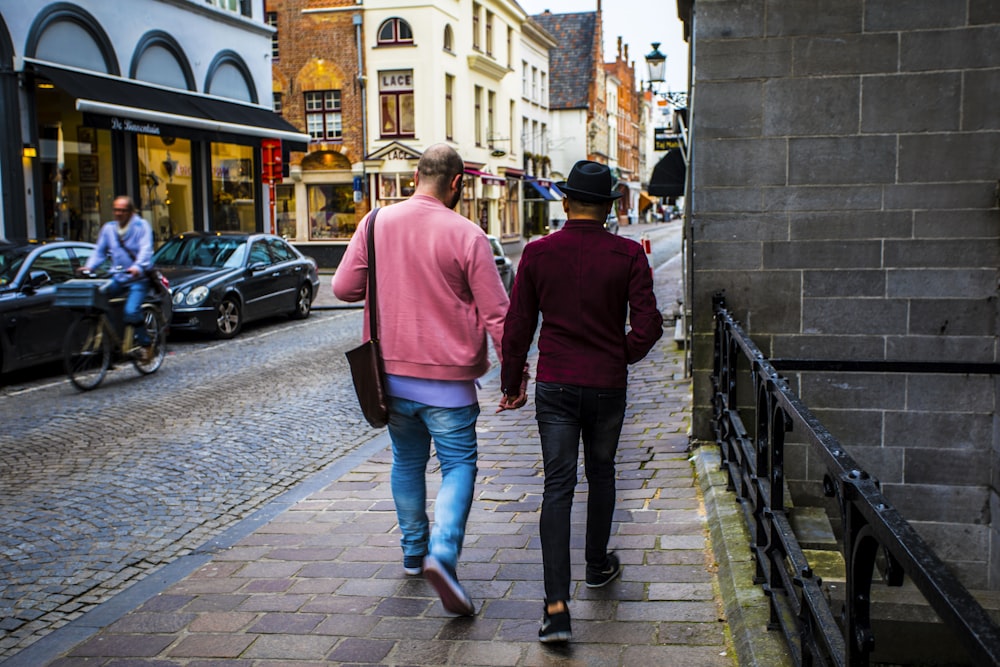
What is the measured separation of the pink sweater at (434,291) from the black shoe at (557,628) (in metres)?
0.98

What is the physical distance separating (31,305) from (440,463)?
25.8 feet

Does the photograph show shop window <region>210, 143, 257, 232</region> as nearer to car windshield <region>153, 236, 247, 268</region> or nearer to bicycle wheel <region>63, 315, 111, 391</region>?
car windshield <region>153, 236, 247, 268</region>

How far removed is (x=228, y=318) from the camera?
14578 millimetres

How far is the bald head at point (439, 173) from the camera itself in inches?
163

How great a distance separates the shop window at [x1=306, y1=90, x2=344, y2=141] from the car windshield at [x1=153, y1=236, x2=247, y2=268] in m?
19.8

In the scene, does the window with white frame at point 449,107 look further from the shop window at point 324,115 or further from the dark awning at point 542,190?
the dark awning at point 542,190

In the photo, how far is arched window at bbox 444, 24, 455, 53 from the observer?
117 feet

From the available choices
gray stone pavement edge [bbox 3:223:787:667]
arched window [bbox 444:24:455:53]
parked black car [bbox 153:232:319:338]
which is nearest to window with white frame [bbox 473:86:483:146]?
arched window [bbox 444:24:455:53]

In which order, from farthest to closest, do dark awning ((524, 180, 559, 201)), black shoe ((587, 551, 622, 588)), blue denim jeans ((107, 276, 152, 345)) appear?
dark awning ((524, 180, 559, 201))
blue denim jeans ((107, 276, 152, 345))
black shoe ((587, 551, 622, 588))

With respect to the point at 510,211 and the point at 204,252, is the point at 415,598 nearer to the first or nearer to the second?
the point at 204,252

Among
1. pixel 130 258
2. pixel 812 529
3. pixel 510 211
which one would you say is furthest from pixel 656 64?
pixel 510 211

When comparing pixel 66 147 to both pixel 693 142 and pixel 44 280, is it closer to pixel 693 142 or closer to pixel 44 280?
pixel 44 280

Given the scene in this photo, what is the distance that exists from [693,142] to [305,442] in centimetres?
357

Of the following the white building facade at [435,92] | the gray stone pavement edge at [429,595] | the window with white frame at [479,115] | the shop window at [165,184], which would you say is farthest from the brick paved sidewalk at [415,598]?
the window with white frame at [479,115]
